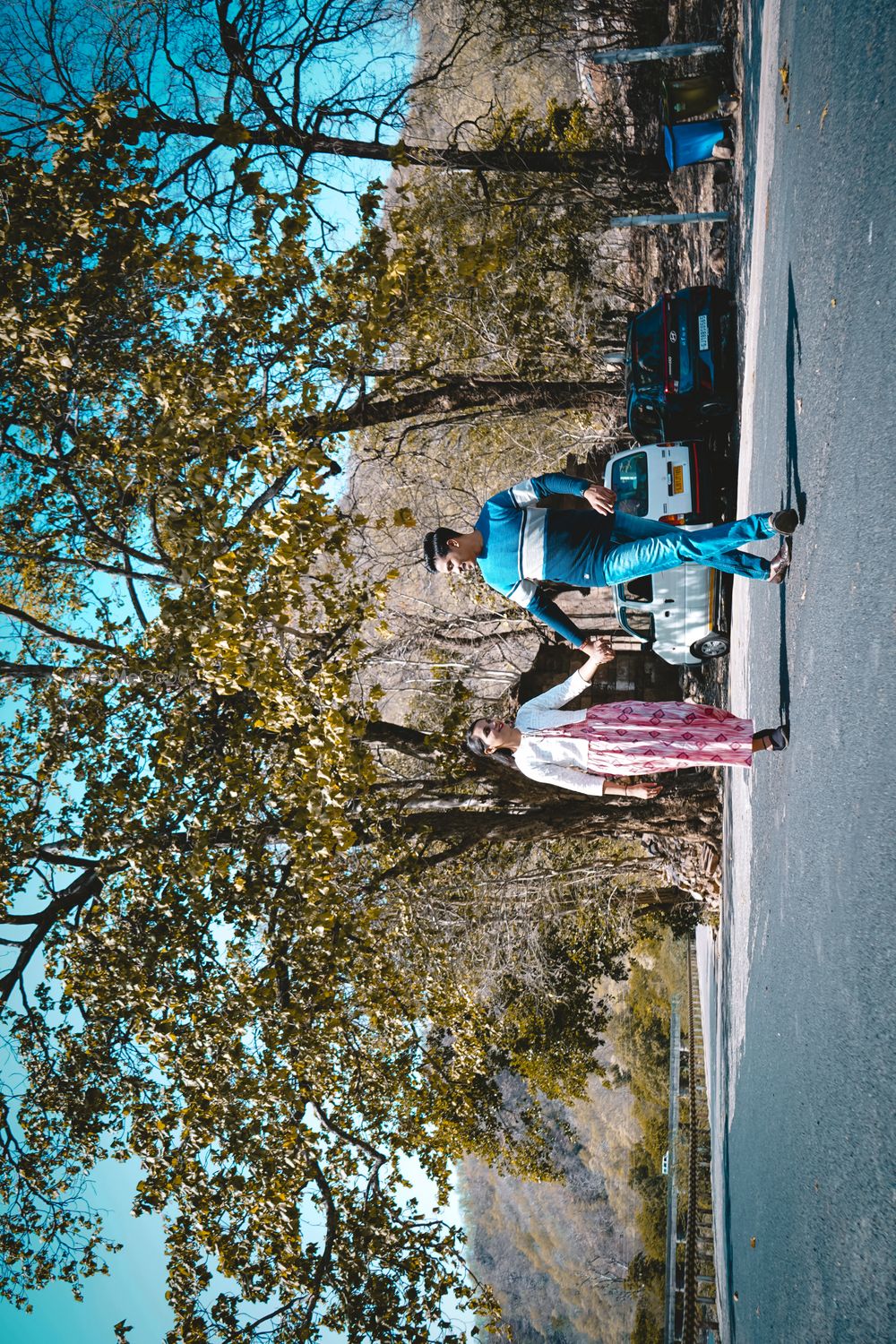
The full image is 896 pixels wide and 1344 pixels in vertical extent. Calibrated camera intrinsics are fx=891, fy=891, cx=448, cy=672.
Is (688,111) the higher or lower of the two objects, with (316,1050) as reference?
higher

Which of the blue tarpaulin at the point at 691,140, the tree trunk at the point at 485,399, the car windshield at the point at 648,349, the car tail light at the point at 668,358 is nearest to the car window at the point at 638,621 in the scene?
the car tail light at the point at 668,358

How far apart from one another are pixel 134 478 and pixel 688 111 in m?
7.47

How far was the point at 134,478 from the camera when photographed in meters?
10.5

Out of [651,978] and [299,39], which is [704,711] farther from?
[651,978]

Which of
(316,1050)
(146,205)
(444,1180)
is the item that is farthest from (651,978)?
(146,205)

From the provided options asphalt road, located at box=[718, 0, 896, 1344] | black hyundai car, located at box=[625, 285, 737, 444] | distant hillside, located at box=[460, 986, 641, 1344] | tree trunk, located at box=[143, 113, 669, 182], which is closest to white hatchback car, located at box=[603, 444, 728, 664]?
black hyundai car, located at box=[625, 285, 737, 444]

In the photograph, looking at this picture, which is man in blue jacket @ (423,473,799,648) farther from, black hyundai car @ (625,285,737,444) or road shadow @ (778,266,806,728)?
black hyundai car @ (625,285,737,444)

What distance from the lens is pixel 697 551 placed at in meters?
5.70

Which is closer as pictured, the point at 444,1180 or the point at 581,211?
the point at 444,1180

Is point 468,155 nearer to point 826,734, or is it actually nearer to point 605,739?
point 605,739

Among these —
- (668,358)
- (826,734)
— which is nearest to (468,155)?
(668,358)

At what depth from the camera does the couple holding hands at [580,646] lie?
20.6ft

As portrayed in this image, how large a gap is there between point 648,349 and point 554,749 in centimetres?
552

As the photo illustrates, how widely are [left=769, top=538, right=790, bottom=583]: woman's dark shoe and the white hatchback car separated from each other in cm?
363
